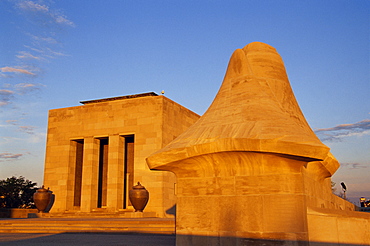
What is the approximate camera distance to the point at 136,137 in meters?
25.4

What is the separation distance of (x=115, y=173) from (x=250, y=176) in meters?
20.4

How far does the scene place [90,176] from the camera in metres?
26.2

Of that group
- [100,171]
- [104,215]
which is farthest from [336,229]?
[100,171]

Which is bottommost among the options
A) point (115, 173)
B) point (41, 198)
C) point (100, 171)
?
point (41, 198)

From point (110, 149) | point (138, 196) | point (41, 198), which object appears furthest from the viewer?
point (110, 149)

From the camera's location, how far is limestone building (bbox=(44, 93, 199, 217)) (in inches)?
973

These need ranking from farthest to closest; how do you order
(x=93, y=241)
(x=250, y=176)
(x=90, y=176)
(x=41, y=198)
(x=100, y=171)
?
(x=100, y=171) → (x=90, y=176) → (x=41, y=198) → (x=93, y=241) → (x=250, y=176)

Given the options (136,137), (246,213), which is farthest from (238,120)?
(136,137)

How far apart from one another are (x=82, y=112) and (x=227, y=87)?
2240 cm

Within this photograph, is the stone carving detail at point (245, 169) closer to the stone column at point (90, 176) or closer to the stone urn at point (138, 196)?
the stone urn at point (138, 196)

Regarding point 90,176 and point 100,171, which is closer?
point 90,176

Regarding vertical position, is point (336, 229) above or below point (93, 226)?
above

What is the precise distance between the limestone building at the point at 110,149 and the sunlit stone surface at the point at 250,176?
17651mm

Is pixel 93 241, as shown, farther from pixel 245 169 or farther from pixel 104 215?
pixel 104 215
